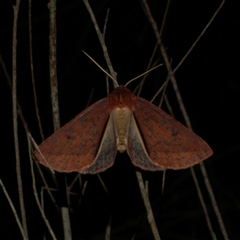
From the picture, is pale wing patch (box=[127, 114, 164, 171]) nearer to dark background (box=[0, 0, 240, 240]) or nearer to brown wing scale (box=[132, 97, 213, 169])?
brown wing scale (box=[132, 97, 213, 169])

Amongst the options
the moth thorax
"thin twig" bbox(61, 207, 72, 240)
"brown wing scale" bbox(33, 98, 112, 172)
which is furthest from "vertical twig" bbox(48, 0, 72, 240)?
the moth thorax

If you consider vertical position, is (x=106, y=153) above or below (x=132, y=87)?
below

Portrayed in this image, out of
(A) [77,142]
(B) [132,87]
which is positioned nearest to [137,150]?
(A) [77,142]

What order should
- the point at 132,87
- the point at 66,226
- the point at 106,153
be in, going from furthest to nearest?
the point at 132,87 < the point at 106,153 < the point at 66,226

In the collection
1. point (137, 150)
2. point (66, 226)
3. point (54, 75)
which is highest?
point (54, 75)

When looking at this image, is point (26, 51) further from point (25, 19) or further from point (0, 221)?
point (0, 221)

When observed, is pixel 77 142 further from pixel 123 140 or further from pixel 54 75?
pixel 54 75

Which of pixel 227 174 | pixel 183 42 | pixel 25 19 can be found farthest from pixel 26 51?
pixel 227 174
